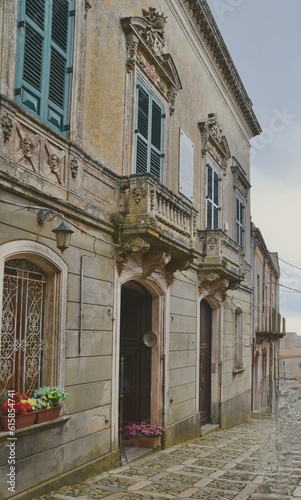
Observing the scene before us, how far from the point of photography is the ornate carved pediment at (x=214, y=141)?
14.2 m

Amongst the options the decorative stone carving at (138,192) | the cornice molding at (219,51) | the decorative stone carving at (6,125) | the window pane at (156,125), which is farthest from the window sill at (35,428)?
the cornice molding at (219,51)

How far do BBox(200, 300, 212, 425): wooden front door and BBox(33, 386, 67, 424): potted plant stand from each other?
7.68 m

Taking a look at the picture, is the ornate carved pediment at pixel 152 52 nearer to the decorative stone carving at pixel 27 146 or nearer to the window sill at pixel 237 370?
the decorative stone carving at pixel 27 146

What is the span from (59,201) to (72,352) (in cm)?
198

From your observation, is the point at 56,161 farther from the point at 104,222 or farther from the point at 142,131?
the point at 142,131

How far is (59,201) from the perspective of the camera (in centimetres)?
725

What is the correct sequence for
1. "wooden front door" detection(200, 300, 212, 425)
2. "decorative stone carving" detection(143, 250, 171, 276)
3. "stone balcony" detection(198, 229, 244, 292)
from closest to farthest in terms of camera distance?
"decorative stone carving" detection(143, 250, 171, 276)
"stone balcony" detection(198, 229, 244, 292)
"wooden front door" detection(200, 300, 212, 425)

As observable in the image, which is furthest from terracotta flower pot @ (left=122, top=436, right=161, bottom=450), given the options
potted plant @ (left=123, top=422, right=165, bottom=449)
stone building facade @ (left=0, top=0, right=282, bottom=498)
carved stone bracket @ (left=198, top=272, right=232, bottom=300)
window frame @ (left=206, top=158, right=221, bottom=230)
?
window frame @ (left=206, top=158, right=221, bottom=230)

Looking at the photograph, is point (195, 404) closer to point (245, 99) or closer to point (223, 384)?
point (223, 384)

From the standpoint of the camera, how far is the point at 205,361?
1473cm

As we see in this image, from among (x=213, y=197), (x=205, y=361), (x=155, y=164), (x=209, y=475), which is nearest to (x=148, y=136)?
(x=155, y=164)

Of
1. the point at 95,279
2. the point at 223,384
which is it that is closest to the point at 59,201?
the point at 95,279

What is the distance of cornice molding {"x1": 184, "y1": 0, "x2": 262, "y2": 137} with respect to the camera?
13211 millimetres

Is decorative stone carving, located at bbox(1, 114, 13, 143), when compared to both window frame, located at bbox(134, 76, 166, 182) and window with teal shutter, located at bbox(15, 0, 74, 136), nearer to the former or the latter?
window with teal shutter, located at bbox(15, 0, 74, 136)
